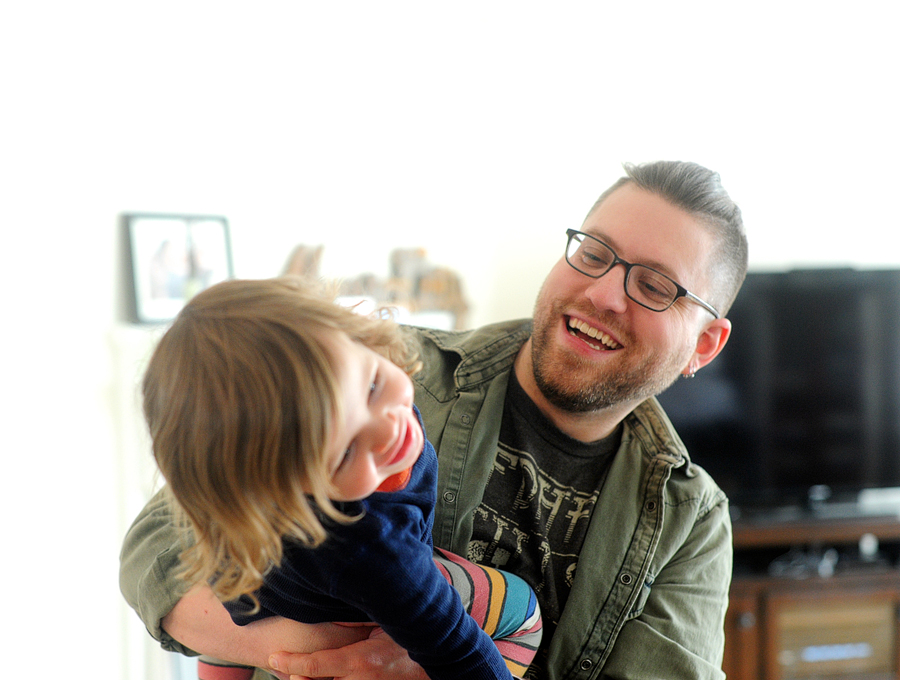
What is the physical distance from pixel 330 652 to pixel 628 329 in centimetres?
73

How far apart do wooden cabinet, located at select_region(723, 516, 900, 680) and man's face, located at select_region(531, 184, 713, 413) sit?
153 cm

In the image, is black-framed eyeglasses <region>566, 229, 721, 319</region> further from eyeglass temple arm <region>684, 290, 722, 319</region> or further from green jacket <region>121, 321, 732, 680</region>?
green jacket <region>121, 321, 732, 680</region>

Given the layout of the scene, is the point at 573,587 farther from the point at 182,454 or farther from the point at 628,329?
the point at 182,454

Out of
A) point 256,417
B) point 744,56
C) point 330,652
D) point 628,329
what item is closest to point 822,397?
point 744,56

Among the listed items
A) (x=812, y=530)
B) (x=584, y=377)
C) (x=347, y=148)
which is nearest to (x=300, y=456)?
(x=584, y=377)

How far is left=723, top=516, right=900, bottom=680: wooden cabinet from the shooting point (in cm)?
243

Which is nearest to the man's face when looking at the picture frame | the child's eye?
the child's eye

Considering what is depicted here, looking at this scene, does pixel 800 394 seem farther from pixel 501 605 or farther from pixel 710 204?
pixel 501 605

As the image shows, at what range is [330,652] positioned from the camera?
886 millimetres

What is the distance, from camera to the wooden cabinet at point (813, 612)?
243 cm

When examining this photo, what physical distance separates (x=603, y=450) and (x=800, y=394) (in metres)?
1.66

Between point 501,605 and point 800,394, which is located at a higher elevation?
point 501,605

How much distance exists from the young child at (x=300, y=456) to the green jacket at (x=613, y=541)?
0.36 metres

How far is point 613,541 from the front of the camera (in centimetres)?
120
